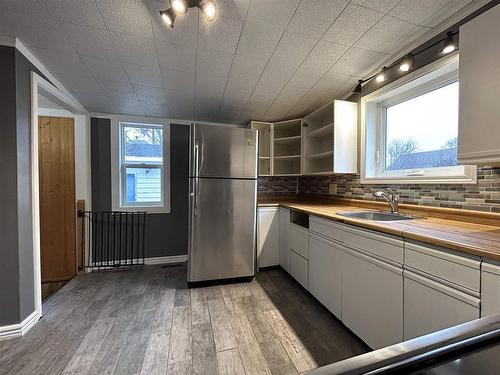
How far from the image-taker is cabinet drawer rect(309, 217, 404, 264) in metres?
1.23

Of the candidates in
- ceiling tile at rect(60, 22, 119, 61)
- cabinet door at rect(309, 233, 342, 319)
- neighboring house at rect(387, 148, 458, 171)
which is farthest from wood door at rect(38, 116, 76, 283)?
neighboring house at rect(387, 148, 458, 171)

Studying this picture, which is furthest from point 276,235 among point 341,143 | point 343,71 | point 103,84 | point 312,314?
point 103,84

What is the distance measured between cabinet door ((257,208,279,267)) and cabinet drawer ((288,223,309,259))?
0.97 ft

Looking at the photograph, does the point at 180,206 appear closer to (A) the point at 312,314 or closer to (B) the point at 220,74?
(B) the point at 220,74

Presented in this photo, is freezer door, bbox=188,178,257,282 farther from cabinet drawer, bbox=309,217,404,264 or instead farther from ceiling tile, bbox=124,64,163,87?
ceiling tile, bbox=124,64,163,87

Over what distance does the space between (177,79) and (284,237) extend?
1987 mm

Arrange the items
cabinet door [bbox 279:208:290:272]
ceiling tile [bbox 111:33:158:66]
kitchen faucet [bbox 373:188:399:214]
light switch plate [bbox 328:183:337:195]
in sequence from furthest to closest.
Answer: light switch plate [bbox 328:183:337:195] → cabinet door [bbox 279:208:290:272] → kitchen faucet [bbox 373:188:399:214] → ceiling tile [bbox 111:33:158:66]

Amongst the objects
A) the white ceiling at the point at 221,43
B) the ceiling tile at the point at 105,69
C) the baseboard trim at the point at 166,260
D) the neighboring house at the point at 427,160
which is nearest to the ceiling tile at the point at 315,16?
the white ceiling at the point at 221,43

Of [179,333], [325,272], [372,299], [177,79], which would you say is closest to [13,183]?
[177,79]

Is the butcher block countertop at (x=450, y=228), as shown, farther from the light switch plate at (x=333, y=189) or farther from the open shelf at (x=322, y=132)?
the open shelf at (x=322, y=132)

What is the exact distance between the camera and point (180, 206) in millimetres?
3213

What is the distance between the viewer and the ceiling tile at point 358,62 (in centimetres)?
168

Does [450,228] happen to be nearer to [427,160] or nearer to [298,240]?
[427,160]

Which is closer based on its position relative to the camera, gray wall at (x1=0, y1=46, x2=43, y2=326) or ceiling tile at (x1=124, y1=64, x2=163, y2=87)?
gray wall at (x1=0, y1=46, x2=43, y2=326)
